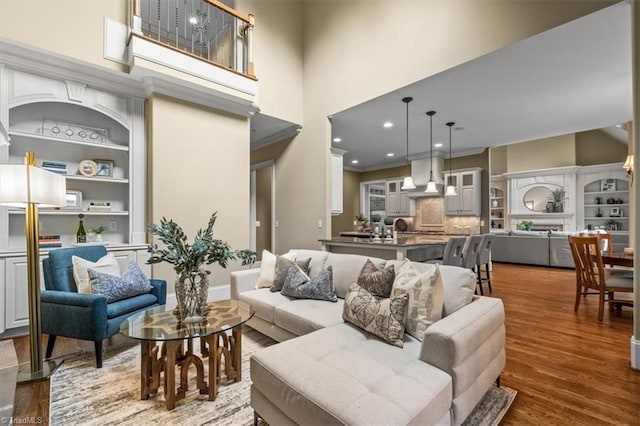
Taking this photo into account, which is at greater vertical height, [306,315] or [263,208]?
[263,208]

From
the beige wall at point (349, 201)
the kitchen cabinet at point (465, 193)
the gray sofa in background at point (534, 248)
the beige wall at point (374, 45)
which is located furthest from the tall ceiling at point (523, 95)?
the beige wall at point (349, 201)

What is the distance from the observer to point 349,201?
10.5m

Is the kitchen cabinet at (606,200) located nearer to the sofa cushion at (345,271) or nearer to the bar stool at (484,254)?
the bar stool at (484,254)

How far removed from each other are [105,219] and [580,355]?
5.59 meters

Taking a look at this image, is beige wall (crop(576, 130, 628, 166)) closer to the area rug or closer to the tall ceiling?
the tall ceiling

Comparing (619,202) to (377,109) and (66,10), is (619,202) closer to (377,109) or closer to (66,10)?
(377,109)

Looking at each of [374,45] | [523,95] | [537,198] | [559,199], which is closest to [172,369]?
[374,45]

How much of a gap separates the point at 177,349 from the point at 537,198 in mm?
12497

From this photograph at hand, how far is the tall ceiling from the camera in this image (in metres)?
3.06

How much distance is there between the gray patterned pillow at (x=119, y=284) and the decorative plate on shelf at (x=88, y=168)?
1710 mm

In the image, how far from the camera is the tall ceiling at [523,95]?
3.06 m

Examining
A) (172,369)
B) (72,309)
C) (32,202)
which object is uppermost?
(32,202)

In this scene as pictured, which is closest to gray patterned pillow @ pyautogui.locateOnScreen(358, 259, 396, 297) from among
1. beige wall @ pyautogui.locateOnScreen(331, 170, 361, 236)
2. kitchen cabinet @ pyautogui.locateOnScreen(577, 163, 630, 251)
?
beige wall @ pyautogui.locateOnScreen(331, 170, 361, 236)

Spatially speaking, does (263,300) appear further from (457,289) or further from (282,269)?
(457,289)
